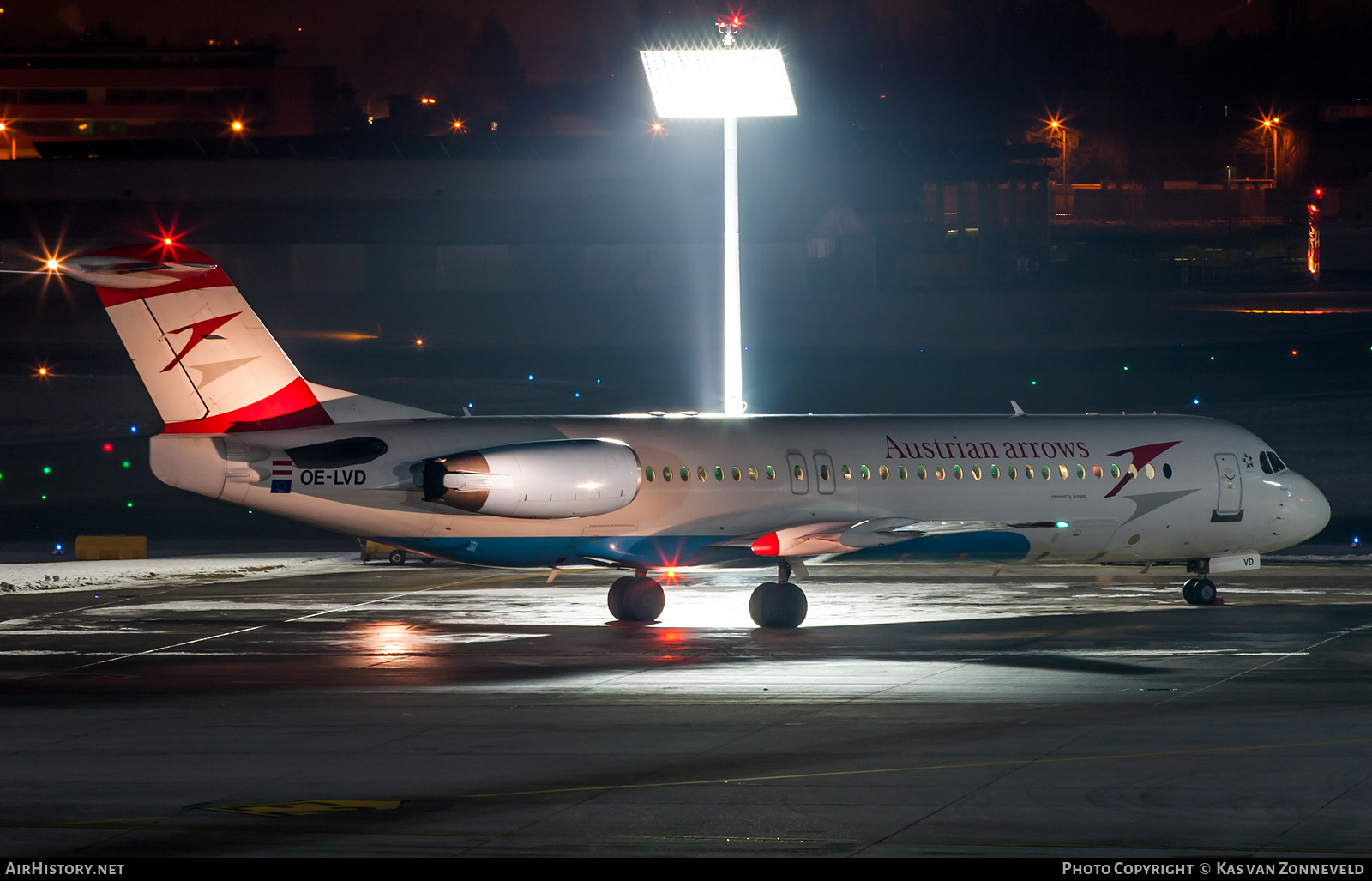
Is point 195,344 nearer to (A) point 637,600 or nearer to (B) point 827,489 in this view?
(A) point 637,600

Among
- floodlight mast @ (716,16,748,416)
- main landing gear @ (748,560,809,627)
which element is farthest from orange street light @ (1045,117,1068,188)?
main landing gear @ (748,560,809,627)

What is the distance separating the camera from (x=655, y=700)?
61.8 ft

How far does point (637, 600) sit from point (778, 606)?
7.31 feet

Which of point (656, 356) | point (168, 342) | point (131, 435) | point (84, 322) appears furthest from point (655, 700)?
point (84, 322)

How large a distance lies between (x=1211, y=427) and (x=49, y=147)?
92.2 m

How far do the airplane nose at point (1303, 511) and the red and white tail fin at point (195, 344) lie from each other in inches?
646

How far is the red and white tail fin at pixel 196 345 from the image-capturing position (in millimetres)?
23844

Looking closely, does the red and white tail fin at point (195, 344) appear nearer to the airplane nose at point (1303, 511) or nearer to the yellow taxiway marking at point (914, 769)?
the yellow taxiway marking at point (914, 769)

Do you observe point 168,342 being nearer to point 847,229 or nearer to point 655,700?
point 655,700

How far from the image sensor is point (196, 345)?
78.8 ft

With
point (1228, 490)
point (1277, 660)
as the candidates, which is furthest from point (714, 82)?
point (1277, 660)

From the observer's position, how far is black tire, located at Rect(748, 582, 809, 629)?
2502cm

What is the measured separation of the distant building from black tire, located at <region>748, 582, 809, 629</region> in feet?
511

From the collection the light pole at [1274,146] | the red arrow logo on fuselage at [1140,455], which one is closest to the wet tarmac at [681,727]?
the red arrow logo on fuselage at [1140,455]
